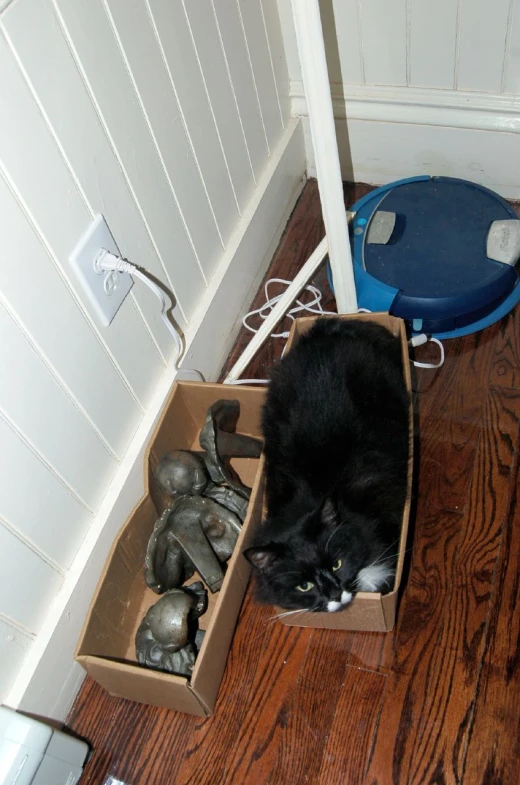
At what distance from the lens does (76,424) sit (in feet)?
3.78

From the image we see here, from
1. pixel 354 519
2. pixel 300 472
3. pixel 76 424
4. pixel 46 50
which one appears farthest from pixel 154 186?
pixel 354 519

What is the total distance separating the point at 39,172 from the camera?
96 cm

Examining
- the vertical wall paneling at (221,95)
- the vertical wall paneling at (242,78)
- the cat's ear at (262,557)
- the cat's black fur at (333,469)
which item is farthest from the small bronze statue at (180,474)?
the vertical wall paneling at (242,78)

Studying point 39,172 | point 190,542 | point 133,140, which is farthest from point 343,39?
point 190,542

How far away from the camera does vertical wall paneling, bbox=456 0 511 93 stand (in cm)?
148

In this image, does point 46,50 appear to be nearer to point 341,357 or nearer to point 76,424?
point 76,424

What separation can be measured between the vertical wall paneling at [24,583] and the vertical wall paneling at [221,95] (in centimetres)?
96

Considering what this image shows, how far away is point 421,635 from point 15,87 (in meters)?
1.06

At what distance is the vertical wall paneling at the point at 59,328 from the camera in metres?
0.94

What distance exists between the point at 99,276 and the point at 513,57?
42.8 inches

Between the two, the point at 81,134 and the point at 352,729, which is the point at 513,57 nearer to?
the point at 81,134

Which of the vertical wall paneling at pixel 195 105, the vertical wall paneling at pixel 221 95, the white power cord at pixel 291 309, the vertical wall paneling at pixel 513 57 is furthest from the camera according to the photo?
the white power cord at pixel 291 309

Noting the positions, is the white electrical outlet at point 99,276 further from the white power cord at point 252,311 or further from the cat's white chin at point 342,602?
the cat's white chin at point 342,602

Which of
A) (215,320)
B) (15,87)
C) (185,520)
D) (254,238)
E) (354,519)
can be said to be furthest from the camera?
(254,238)
